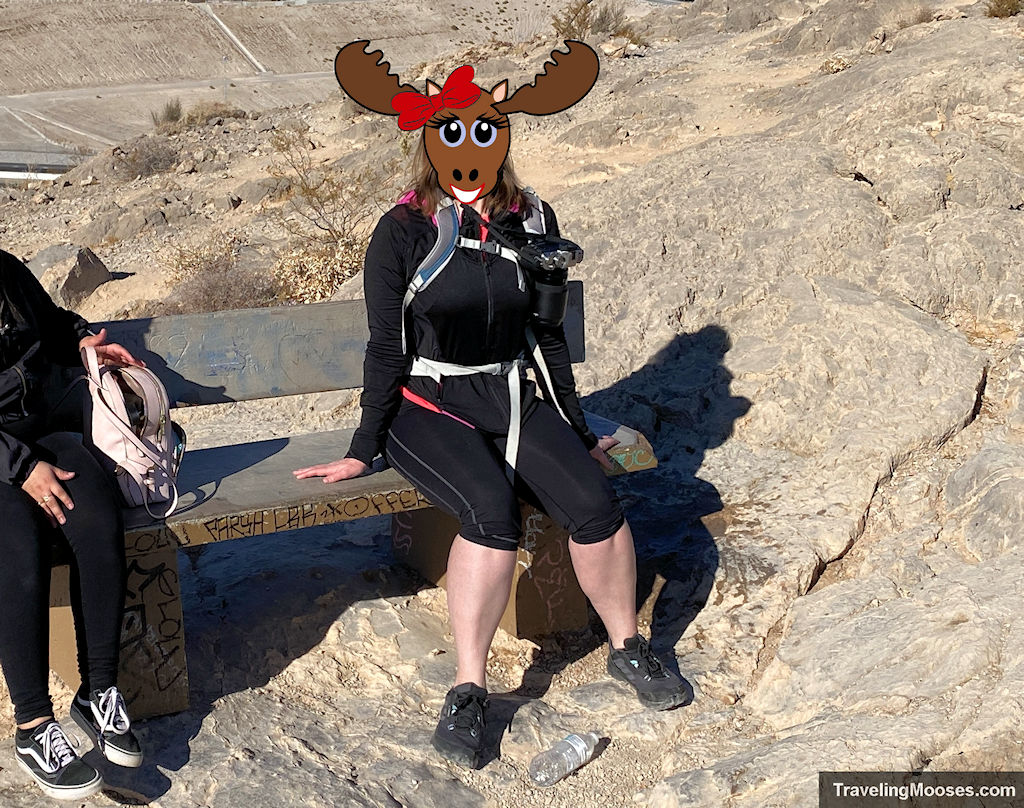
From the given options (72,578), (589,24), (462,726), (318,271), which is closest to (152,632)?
(72,578)

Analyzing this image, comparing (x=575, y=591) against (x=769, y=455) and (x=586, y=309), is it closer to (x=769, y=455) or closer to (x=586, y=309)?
(x=769, y=455)

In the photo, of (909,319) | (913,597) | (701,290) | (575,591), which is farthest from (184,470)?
(909,319)

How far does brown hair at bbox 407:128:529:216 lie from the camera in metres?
3.33

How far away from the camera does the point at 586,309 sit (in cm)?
520

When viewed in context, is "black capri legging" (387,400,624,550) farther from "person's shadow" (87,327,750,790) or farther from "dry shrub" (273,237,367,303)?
"dry shrub" (273,237,367,303)

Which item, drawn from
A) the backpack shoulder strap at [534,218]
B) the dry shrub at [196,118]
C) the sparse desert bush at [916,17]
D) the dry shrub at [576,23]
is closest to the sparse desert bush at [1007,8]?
the sparse desert bush at [916,17]

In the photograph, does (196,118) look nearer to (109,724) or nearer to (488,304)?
(488,304)

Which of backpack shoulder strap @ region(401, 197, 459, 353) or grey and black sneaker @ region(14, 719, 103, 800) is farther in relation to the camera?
backpack shoulder strap @ region(401, 197, 459, 353)

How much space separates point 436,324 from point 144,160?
1525 cm

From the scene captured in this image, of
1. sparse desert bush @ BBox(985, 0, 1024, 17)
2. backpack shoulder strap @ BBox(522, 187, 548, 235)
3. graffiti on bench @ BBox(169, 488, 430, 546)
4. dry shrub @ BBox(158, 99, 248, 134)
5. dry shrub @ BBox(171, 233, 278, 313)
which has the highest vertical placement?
sparse desert bush @ BBox(985, 0, 1024, 17)

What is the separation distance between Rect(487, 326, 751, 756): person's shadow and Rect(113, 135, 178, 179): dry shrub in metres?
13.8

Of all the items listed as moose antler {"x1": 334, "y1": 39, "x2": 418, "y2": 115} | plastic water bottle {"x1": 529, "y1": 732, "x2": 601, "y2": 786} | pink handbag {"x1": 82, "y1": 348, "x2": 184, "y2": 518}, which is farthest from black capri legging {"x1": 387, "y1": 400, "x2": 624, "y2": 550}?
moose antler {"x1": 334, "y1": 39, "x2": 418, "y2": 115}

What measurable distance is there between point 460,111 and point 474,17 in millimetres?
45449

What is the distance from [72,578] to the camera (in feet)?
9.09
